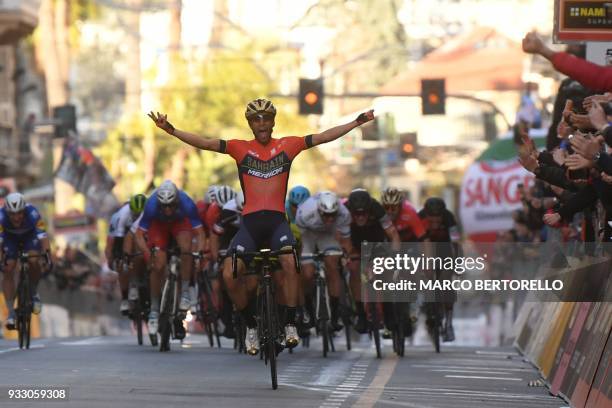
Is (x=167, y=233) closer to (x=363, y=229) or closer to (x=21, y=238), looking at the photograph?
(x=21, y=238)

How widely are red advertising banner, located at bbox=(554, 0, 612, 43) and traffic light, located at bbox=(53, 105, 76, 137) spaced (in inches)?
1253

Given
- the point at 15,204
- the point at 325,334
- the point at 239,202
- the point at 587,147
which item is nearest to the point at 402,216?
the point at 239,202

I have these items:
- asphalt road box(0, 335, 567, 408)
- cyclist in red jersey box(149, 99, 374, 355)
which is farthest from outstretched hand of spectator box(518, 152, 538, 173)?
asphalt road box(0, 335, 567, 408)

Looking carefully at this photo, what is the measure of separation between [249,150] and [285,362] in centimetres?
370

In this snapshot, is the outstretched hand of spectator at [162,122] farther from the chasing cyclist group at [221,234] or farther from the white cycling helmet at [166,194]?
the white cycling helmet at [166,194]

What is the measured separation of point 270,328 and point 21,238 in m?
7.70

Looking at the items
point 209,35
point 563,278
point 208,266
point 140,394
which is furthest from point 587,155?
point 209,35

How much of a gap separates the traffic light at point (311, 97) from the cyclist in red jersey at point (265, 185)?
81.4 ft

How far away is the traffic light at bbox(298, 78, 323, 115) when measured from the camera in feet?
136

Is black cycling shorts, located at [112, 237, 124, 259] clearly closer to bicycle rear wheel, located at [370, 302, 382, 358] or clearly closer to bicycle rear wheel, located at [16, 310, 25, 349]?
bicycle rear wheel, located at [16, 310, 25, 349]

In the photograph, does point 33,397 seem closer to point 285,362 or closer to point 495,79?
point 285,362

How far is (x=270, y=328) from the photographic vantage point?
52.4 feet

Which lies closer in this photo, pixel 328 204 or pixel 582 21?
pixel 582 21

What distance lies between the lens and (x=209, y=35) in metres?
121
